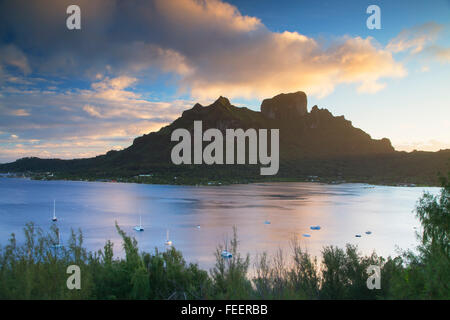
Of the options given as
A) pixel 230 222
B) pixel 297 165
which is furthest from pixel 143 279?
pixel 297 165

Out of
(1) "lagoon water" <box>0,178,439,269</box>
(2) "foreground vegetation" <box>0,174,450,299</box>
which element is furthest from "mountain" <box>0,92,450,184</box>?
(2) "foreground vegetation" <box>0,174,450,299</box>

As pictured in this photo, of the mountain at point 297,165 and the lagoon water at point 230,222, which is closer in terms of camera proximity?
the lagoon water at point 230,222

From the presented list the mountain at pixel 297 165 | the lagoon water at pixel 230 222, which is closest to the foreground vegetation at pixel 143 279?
the lagoon water at pixel 230 222

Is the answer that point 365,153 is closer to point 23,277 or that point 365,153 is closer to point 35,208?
point 35,208

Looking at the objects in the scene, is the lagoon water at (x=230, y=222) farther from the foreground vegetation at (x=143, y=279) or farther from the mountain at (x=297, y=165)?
the mountain at (x=297, y=165)

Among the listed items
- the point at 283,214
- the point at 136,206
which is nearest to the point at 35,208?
the point at 136,206

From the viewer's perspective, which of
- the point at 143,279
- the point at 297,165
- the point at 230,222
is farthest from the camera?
the point at 297,165

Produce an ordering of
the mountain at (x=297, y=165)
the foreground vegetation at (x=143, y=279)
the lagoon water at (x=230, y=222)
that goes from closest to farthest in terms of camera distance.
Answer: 1. the foreground vegetation at (x=143, y=279)
2. the lagoon water at (x=230, y=222)
3. the mountain at (x=297, y=165)

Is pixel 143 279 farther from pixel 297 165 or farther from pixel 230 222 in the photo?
pixel 297 165

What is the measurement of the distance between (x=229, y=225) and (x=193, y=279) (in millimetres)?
45163

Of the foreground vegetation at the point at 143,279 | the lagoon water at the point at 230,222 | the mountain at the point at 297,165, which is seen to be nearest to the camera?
the foreground vegetation at the point at 143,279

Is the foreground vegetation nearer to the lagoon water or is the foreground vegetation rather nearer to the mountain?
the lagoon water

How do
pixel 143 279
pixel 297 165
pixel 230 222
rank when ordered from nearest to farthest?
pixel 143 279, pixel 230 222, pixel 297 165
